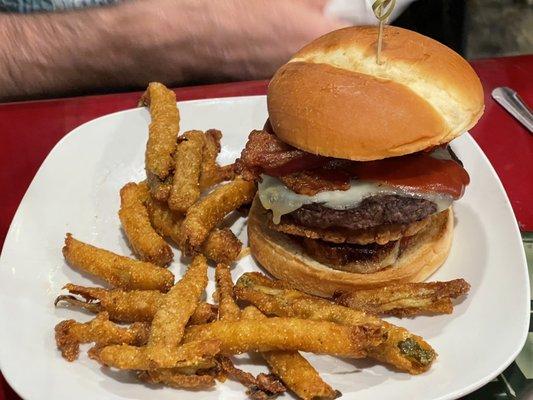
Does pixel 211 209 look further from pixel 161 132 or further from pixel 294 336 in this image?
pixel 294 336

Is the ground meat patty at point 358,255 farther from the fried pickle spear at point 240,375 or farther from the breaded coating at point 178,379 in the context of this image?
the breaded coating at point 178,379

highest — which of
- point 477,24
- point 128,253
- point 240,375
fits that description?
point 240,375

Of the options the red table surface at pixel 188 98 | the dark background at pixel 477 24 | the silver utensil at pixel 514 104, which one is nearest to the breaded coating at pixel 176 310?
the red table surface at pixel 188 98

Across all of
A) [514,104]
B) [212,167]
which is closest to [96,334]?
[212,167]

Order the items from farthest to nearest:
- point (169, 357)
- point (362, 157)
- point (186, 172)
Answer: point (186, 172) < point (362, 157) < point (169, 357)

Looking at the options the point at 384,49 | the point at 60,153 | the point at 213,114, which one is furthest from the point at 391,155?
the point at 60,153

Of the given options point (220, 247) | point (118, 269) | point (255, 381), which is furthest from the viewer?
point (220, 247)

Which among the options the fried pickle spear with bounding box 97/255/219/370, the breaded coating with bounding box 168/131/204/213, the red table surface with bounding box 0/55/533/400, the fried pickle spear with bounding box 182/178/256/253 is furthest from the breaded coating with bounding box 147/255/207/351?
the red table surface with bounding box 0/55/533/400

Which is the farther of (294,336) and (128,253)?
(128,253)
